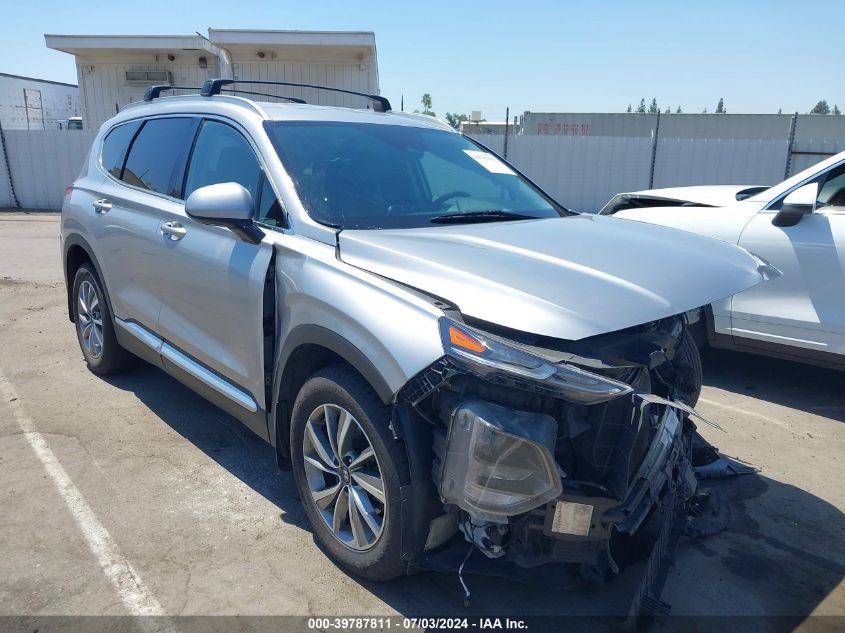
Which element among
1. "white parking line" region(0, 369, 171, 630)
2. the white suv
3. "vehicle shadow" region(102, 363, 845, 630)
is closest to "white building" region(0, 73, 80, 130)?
"white parking line" region(0, 369, 171, 630)

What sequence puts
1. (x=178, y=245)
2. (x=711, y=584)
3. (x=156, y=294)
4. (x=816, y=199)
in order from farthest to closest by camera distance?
(x=816, y=199) → (x=156, y=294) → (x=178, y=245) → (x=711, y=584)

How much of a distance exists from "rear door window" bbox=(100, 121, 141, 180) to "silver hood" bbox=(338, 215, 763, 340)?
8.53ft

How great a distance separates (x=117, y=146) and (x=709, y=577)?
4.54m

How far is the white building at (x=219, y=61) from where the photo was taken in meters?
16.7

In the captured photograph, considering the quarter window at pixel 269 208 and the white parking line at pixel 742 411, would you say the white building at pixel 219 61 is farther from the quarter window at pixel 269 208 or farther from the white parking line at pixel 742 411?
the quarter window at pixel 269 208

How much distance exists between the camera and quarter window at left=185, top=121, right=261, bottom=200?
3361 millimetres

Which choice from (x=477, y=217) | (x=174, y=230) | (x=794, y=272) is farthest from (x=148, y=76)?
(x=794, y=272)

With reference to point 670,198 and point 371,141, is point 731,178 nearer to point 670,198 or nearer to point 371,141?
point 670,198

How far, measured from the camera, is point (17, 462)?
3820mm

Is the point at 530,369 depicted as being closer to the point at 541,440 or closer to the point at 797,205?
the point at 541,440

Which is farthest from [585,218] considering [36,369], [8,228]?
[8,228]

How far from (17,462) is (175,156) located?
197 centimetres

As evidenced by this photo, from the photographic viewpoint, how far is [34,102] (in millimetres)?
32312

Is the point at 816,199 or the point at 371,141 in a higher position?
the point at 371,141
